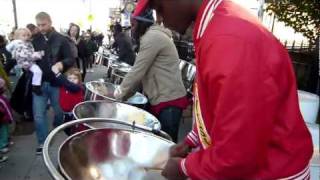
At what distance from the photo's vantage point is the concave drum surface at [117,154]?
50.7 inches

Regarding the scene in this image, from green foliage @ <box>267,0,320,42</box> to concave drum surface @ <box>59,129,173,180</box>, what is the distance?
3497 mm

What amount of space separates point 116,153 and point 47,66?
7.23 feet

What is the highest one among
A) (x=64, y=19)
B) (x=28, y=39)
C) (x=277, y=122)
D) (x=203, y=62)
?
(x=203, y=62)

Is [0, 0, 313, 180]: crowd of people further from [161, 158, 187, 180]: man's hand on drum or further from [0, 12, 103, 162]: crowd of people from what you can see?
[0, 12, 103, 162]: crowd of people

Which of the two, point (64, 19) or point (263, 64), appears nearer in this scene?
point (263, 64)

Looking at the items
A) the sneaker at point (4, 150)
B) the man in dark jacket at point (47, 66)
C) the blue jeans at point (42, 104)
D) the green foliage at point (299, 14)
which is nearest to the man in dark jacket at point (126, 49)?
the man in dark jacket at point (47, 66)

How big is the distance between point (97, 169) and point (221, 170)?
2.18ft

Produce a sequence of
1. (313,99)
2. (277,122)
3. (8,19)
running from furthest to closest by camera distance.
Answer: (8,19) → (313,99) → (277,122)

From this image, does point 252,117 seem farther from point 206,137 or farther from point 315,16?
point 315,16

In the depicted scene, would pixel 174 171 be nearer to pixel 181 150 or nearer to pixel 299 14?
pixel 181 150

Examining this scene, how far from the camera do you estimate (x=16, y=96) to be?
4.14m

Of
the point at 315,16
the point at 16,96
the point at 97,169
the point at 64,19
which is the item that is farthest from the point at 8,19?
the point at 97,169

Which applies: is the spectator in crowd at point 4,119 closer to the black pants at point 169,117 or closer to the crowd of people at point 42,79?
the crowd of people at point 42,79

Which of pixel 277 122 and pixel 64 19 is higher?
pixel 277 122
